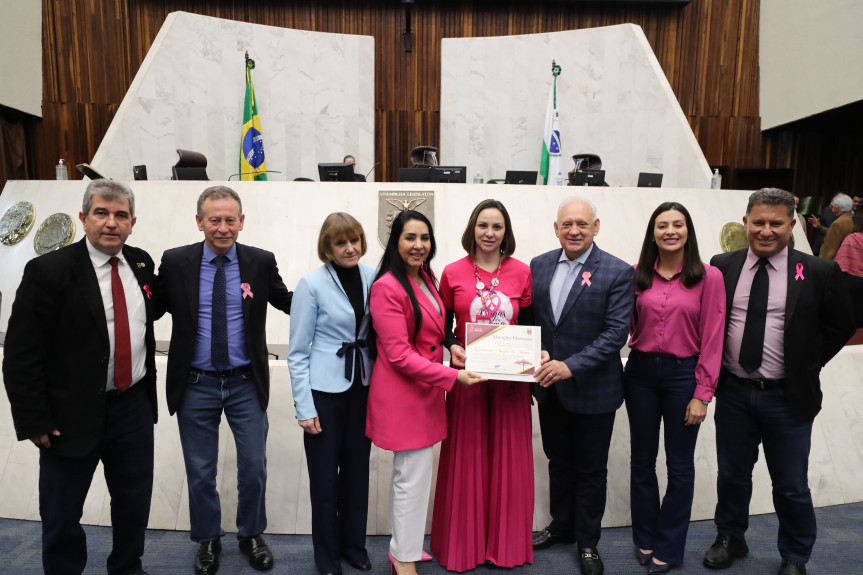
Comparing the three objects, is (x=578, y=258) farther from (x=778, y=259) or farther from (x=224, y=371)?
(x=224, y=371)

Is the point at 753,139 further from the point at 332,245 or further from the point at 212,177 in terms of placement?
the point at 332,245

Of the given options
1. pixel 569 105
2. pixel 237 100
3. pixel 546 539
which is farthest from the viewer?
pixel 569 105

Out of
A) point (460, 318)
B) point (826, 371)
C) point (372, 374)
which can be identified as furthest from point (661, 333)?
point (826, 371)

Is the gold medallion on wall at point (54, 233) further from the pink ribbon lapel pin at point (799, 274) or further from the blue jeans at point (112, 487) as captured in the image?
the pink ribbon lapel pin at point (799, 274)

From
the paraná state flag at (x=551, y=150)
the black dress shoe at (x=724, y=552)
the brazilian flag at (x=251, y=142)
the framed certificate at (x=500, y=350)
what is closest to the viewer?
the framed certificate at (x=500, y=350)

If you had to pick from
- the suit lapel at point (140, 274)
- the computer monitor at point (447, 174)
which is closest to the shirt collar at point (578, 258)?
the suit lapel at point (140, 274)

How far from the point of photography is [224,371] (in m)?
2.30

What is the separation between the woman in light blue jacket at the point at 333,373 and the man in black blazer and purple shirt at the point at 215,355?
0.27 metres

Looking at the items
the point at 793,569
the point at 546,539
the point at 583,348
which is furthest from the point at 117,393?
the point at 793,569

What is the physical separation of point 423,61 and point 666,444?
9143 millimetres

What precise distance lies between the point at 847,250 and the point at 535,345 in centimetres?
295

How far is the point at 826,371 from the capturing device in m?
3.35

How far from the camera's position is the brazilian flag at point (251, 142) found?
808 centimetres

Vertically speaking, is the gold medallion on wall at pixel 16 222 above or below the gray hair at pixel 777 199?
below
